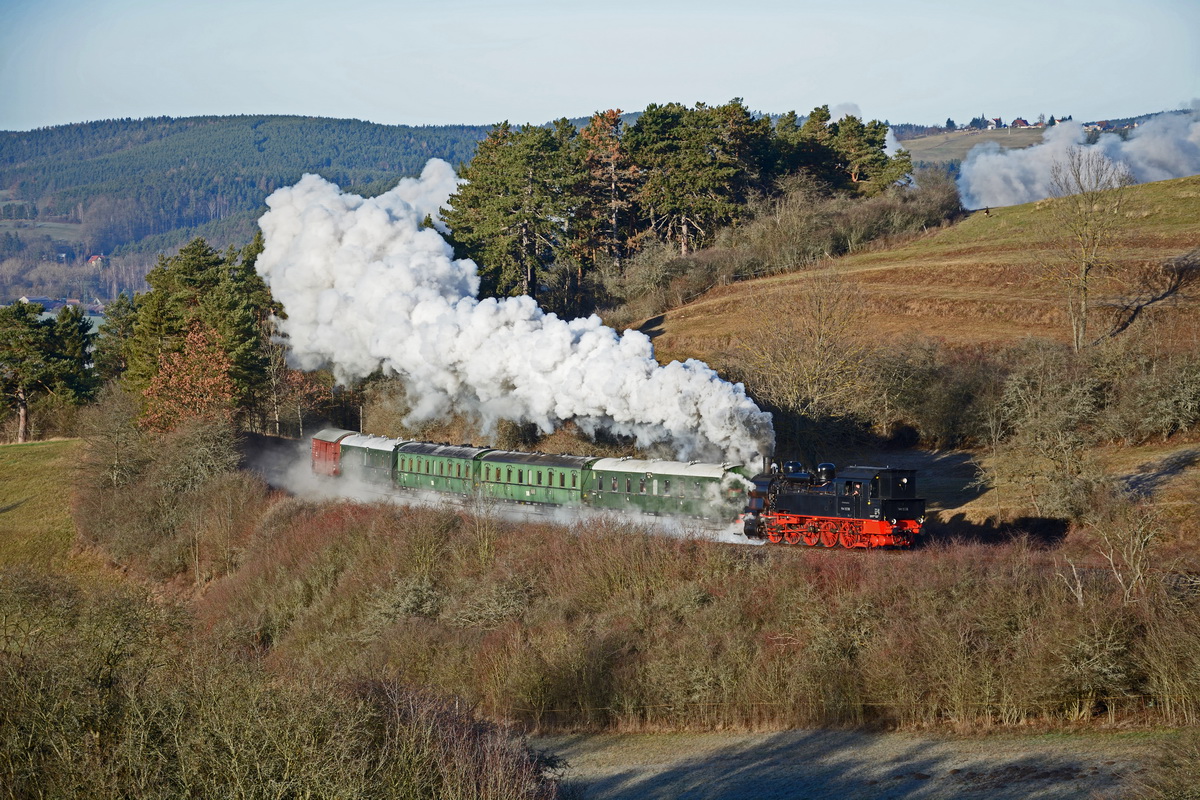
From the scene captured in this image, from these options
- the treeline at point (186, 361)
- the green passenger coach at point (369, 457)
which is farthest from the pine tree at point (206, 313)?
the green passenger coach at point (369, 457)

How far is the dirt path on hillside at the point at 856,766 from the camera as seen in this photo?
24.0 meters

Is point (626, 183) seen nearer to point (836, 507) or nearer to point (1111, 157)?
point (1111, 157)

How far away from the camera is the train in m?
36.0

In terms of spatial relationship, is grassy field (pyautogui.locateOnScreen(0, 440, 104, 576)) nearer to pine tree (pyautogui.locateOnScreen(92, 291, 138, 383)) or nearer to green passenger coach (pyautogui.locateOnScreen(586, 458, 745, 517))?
pine tree (pyautogui.locateOnScreen(92, 291, 138, 383))

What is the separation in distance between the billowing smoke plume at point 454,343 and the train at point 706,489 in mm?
2225

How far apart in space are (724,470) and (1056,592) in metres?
12.6

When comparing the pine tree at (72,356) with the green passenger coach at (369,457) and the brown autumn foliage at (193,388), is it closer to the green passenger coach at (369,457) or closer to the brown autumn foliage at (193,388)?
the brown autumn foliage at (193,388)

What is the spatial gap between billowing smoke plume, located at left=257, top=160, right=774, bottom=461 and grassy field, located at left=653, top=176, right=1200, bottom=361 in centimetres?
1744

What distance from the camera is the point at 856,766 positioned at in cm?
2627

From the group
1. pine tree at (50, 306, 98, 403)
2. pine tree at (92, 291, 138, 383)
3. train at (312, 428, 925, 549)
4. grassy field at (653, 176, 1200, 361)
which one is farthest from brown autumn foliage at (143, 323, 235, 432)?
pine tree at (92, 291, 138, 383)

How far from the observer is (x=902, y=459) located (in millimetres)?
56812

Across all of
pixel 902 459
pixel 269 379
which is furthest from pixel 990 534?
pixel 269 379

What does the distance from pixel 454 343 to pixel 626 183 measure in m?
51.2

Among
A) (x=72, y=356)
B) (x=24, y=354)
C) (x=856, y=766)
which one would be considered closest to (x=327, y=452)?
(x=24, y=354)
